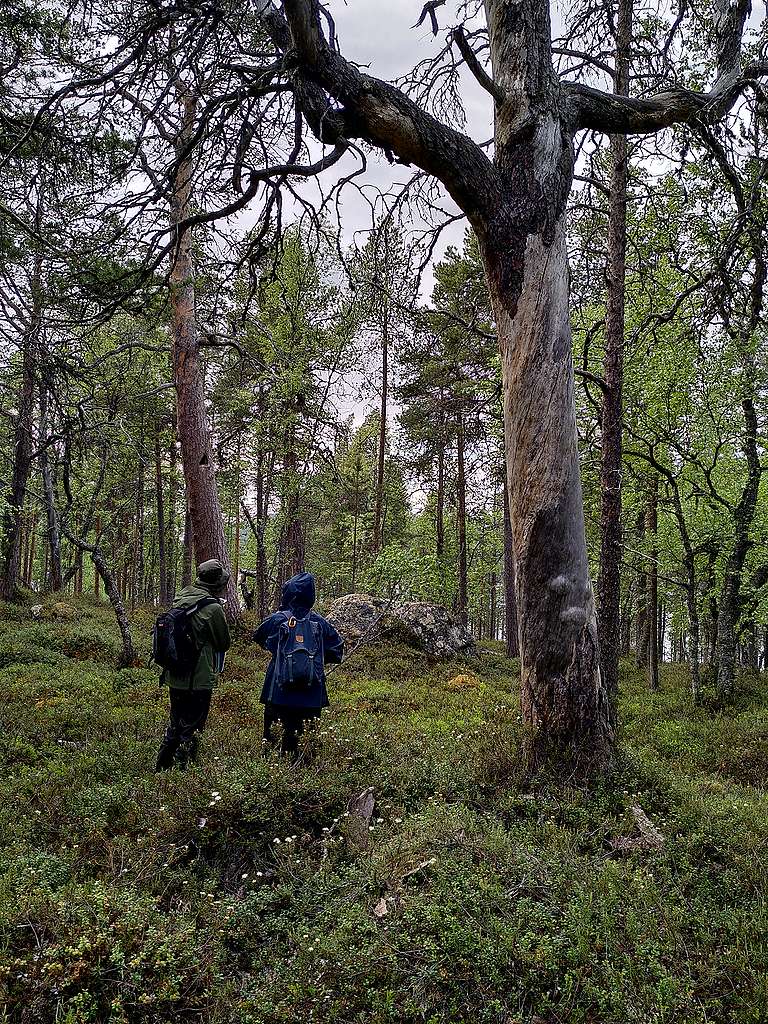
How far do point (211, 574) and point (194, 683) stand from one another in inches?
45.9

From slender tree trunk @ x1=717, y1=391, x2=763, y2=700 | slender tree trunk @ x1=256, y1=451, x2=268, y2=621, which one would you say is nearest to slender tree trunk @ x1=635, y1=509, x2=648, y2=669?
slender tree trunk @ x1=717, y1=391, x2=763, y2=700

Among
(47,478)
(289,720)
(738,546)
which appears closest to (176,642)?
(289,720)

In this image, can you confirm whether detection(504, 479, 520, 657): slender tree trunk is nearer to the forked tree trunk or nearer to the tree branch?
the forked tree trunk

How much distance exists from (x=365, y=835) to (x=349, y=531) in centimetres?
2722

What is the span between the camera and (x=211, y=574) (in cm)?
635

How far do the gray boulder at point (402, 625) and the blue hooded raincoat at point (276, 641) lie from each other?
27.4 feet

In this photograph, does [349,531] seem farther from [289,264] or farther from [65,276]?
[65,276]

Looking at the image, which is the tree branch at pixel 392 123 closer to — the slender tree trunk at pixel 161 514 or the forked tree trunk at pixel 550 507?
the forked tree trunk at pixel 550 507

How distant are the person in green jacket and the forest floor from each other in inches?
11.9

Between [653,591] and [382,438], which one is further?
[382,438]

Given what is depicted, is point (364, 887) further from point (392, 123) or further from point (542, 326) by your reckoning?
point (392, 123)

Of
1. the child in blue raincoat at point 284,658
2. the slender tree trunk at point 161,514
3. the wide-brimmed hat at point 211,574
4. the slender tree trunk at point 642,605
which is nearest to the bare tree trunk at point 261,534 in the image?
the slender tree trunk at point 161,514

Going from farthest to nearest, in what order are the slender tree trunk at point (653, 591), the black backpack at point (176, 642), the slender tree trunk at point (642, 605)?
1. the slender tree trunk at point (642, 605)
2. the slender tree trunk at point (653, 591)
3. the black backpack at point (176, 642)

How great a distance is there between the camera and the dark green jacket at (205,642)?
5.98 meters
